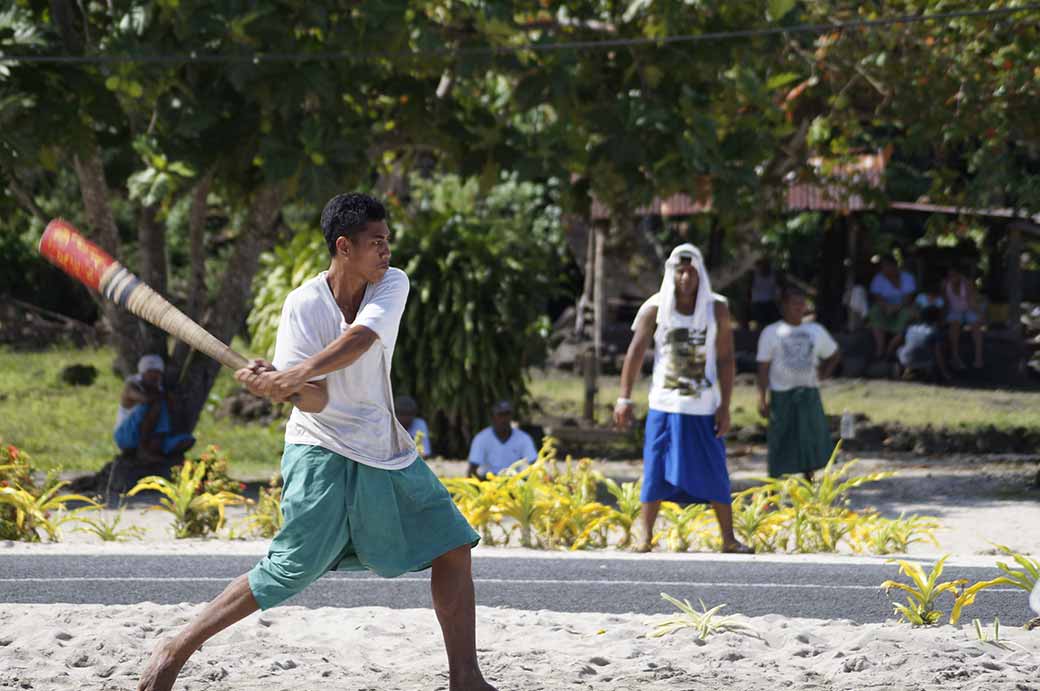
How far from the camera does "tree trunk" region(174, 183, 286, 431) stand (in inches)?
522

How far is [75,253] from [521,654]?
2175 mm

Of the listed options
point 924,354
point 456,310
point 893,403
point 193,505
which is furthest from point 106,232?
point 924,354

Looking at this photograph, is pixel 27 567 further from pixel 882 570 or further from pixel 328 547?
pixel 882 570

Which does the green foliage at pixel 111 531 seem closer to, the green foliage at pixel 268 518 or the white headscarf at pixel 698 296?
the green foliage at pixel 268 518

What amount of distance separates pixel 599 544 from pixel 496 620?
7.16ft

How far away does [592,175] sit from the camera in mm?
12656

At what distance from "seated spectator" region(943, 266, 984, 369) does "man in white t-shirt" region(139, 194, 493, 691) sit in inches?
683

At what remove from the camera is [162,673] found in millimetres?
4859

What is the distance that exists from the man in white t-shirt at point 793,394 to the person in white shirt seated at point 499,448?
5.77 ft

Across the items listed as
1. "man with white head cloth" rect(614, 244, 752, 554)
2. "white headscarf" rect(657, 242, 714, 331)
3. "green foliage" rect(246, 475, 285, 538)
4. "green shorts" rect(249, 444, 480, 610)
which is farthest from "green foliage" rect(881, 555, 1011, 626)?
"green foliage" rect(246, 475, 285, 538)

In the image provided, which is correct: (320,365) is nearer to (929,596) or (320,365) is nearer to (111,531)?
(929,596)

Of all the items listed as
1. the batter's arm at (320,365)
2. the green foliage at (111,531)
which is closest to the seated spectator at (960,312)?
the green foliage at (111,531)

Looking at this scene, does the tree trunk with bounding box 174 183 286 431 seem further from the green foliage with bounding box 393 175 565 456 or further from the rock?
the rock

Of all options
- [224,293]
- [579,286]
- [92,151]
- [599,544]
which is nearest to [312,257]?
[224,293]
